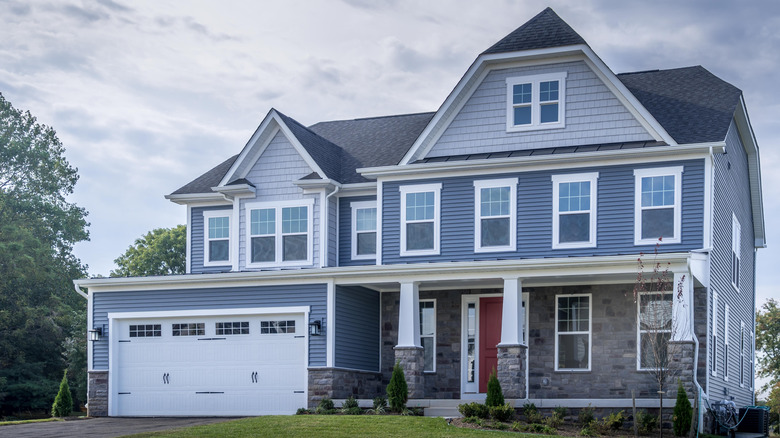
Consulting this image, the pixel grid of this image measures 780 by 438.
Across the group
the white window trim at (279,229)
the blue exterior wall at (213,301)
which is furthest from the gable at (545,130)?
the blue exterior wall at (213,301)

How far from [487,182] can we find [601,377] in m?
5.18

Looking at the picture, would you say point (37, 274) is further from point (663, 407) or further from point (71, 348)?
point (663, 407)

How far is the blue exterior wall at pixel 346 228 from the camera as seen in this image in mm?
24703

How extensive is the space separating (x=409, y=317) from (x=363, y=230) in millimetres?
3978

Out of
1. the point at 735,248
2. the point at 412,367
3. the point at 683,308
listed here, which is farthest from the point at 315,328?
the point at 735,248

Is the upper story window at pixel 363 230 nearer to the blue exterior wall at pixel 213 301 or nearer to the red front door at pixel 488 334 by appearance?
the blue exterior wall at pixel 213 301

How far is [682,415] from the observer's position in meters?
17.8

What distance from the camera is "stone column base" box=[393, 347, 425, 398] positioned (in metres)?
20.9

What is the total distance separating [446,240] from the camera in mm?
22641

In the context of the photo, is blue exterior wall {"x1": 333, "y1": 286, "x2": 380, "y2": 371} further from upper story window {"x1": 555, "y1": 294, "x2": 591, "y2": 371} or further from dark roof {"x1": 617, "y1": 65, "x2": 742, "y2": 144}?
dark roof {"x1": 617, "y1": 65, "x2": 742, "y2": 144}

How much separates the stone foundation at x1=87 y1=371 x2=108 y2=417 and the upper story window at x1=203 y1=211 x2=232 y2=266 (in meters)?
4.09

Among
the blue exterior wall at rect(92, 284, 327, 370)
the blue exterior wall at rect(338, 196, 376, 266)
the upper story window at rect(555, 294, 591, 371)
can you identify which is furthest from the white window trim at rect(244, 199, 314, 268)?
the upper story window at rect(555, 294, 591, 371)

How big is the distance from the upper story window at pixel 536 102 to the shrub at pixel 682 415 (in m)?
7.31

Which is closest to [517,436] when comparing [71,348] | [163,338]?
[163,338]
